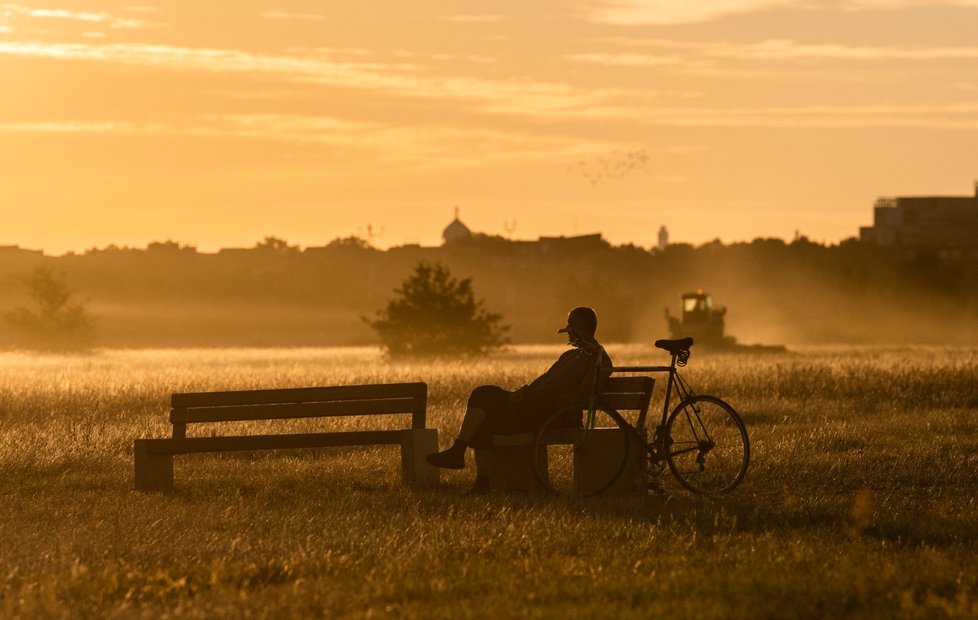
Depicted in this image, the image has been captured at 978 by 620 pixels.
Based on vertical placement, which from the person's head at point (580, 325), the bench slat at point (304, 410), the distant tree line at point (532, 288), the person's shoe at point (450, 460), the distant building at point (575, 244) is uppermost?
the distant building at point (575, 244)

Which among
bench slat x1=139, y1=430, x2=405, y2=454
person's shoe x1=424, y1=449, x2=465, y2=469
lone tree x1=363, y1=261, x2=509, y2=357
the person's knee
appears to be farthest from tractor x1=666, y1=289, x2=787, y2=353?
person's shoe x1=424, y1=449, x2=465, y2=469

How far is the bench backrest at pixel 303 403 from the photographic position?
14445mm

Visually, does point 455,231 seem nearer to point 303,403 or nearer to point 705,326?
point 705,326

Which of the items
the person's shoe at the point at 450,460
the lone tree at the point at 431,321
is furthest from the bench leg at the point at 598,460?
the lone tree at the point at 431,321

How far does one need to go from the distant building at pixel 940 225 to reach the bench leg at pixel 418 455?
152 meters

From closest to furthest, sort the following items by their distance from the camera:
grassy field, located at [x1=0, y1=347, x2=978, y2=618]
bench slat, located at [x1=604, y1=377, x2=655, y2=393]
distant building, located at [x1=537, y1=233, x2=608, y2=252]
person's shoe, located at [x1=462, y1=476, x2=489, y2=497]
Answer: grassy field, located at [x1=0, y1=347, x2=978, y2=618], person's shoe, located at [x1=462, y1=476, x2=489, y2=497], bench slat, located at [x1=604, y1=377, x2=655, y2=393], distant building, located at [x1=537, y1=233, x2=608, y2=252]

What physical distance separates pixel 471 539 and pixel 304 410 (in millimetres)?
4501

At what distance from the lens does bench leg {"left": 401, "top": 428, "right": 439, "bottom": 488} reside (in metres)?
14.0

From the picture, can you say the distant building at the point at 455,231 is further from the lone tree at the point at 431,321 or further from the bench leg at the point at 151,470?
the bench leg at the point at 151,470

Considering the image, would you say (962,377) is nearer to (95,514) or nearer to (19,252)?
(95,514)

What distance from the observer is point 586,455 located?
13.1 meters

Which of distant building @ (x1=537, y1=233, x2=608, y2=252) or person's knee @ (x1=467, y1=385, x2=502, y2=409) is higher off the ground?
distant building @ (x1=537, y1=233, x2=608, y2=252)

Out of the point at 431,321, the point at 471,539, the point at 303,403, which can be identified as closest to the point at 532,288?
the point at 431,321

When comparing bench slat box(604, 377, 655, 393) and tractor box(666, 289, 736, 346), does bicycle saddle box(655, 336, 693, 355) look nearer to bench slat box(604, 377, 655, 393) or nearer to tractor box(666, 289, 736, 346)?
bench slat box(604, 377, 655, 393)
